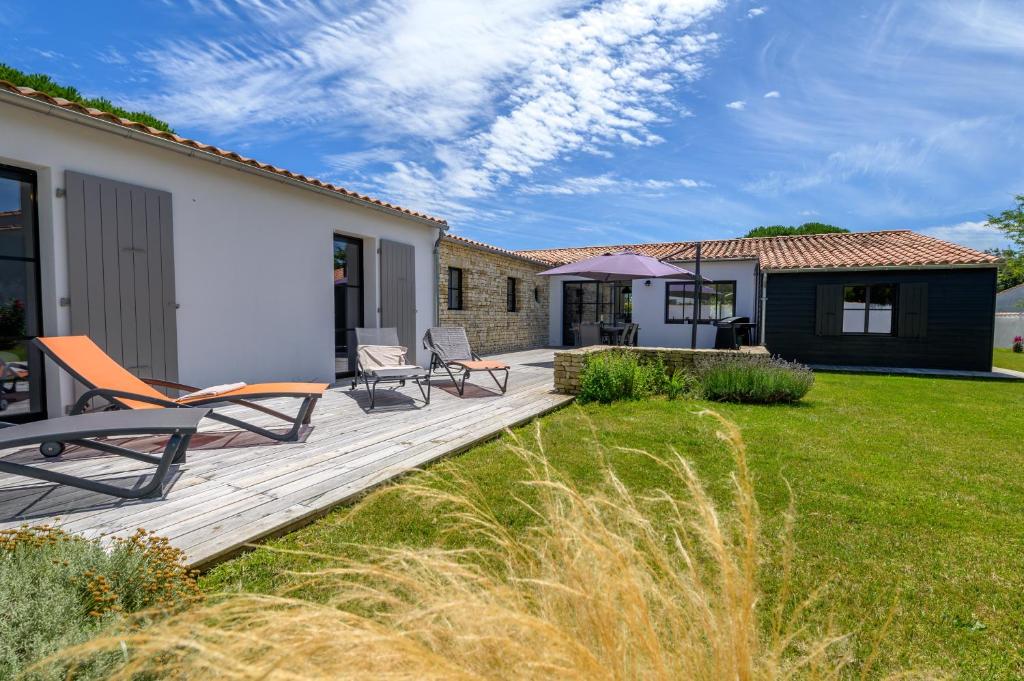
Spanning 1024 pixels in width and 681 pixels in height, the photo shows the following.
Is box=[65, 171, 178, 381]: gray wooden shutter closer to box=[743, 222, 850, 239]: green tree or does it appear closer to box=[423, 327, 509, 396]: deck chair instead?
box=[423, 327, 509, 396]: deck chair

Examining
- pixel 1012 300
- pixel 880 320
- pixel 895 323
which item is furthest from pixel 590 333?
pixel 1012 300

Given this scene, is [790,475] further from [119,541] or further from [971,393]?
[971,393]

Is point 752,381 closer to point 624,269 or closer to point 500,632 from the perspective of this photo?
point 624,269

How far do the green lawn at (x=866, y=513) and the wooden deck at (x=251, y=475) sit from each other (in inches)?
7.9

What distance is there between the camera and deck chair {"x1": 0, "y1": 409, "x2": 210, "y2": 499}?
Result: 8.71ft

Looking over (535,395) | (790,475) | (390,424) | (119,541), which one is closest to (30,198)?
(390,424)

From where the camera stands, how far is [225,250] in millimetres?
6324

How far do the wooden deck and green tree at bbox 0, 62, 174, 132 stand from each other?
10.6 meters

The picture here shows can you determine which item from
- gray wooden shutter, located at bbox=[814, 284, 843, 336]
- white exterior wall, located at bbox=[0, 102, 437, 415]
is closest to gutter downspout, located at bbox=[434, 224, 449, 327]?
white exterior wall, located at bbox=[0, 102, 437, 415]

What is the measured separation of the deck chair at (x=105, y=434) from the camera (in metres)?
2.65

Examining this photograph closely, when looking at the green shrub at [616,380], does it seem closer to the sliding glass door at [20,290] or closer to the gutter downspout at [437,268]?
the gutter downspout at [437,268]

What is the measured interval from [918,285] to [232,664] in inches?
627

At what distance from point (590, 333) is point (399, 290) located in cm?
571

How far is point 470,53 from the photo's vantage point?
27.1 feet
